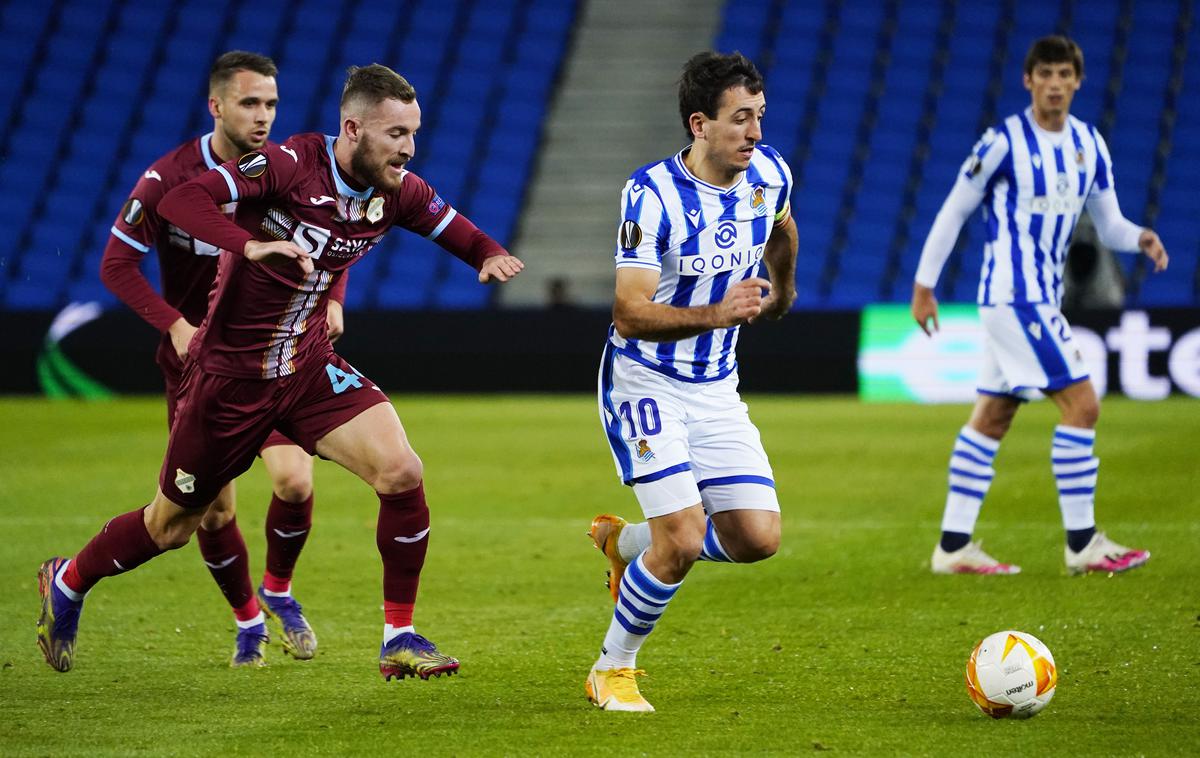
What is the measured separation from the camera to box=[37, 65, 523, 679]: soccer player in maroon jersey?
5148 millimetres

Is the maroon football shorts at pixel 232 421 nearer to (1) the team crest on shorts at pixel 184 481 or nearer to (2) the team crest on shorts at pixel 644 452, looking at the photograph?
(1) the team crest on shorts at pixel 184 481

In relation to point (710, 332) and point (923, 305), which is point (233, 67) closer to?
point (710, 332)

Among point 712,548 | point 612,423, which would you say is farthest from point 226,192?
point 712,548

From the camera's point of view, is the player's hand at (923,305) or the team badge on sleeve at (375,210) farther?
the player's hand at (923,305)

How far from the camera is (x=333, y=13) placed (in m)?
23.9

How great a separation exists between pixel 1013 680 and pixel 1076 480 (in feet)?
9.54

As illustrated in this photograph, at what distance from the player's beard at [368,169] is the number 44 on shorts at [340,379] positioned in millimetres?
678

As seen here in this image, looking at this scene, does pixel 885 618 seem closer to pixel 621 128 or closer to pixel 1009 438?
pixel 1009 438

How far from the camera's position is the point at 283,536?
6102mm

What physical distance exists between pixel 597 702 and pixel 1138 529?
474 centimetres

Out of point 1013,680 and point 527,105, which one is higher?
point 527,105

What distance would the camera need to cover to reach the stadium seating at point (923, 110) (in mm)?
19562

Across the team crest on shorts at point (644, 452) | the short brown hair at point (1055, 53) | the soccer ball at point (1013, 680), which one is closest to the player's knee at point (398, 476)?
the team crest on shorts at point (644, 452)

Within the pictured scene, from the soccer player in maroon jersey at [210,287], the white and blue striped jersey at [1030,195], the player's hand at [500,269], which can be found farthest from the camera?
the white and blue striped jersey at [1030,195]
